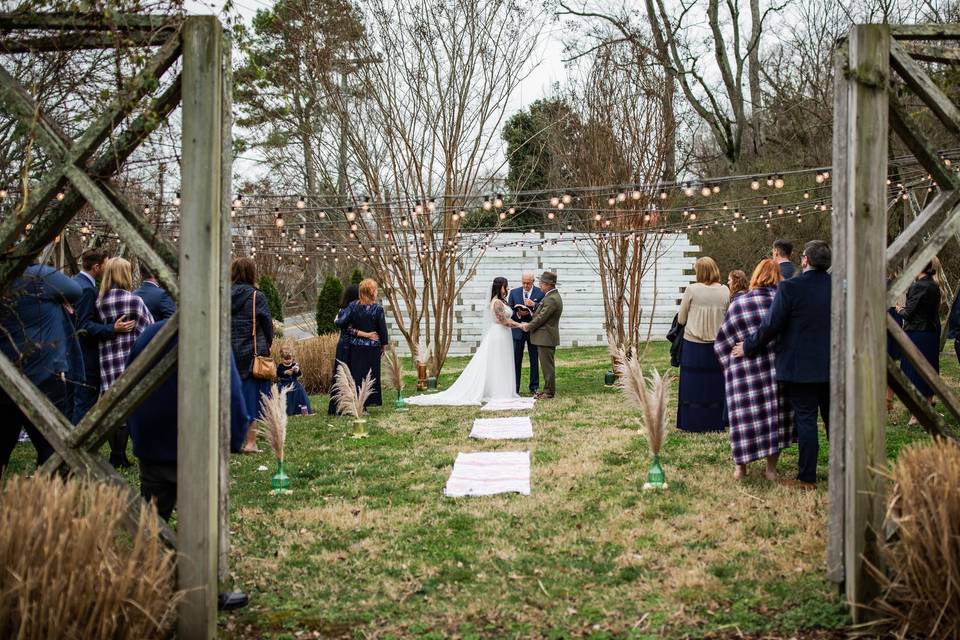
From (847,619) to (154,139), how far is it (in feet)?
13.3

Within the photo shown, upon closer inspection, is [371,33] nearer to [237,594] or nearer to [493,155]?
[493,155]

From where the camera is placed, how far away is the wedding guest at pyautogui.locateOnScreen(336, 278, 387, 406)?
41.8ft

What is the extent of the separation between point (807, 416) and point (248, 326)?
5.80 metres

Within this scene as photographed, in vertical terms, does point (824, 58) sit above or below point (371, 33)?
above

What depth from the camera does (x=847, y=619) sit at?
424 cm

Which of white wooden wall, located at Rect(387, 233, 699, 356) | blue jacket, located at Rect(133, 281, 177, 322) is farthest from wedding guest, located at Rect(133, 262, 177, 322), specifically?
white wooden wall, located at Rect(387, 233, 699, 356)

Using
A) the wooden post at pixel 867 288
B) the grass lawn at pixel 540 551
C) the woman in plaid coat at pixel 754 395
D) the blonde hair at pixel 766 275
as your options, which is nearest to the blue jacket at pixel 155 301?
the grass lawn at pixel 540 551

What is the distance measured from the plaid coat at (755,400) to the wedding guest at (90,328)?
523 cm

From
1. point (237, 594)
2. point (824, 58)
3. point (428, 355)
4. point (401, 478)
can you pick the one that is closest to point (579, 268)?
point (824, 58)

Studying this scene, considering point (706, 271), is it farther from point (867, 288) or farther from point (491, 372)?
point (867, 288)

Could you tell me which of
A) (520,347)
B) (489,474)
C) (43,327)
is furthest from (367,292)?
(43,327)

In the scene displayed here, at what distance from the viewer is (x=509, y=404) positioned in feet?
44.6

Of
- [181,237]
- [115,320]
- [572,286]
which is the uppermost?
[181,237]

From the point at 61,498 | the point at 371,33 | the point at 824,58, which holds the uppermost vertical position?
the point at 824,58
